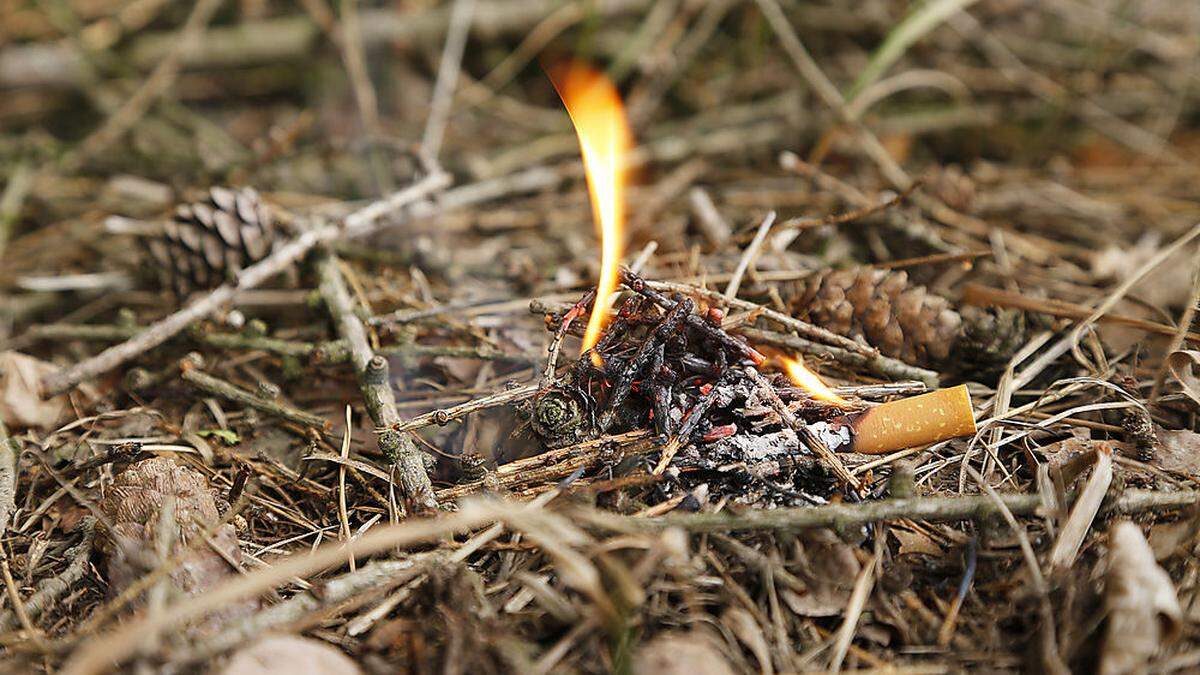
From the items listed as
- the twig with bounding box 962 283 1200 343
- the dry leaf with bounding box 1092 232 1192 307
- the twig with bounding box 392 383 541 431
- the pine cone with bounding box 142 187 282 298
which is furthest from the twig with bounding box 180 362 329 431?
the dry leaf with bounding box 1092 232 1192 307

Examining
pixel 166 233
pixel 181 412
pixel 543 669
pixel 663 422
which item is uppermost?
pixel 166 233

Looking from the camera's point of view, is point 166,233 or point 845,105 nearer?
point 166,233

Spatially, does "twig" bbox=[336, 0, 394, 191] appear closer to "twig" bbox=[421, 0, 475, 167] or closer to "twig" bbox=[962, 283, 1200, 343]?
"twig" bbox=[421, 0, 475, 167]

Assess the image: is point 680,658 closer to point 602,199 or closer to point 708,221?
point 602,199

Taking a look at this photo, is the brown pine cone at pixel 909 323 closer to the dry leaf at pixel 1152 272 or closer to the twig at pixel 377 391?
the dry leaf at pixel 1152 272

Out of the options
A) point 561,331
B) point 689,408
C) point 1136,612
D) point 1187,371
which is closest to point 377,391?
point 561,331

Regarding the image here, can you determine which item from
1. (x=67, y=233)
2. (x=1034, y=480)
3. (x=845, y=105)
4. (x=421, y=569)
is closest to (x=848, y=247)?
(x=845, y=105)

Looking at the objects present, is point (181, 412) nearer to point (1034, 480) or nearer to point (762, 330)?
point (762, 330)
